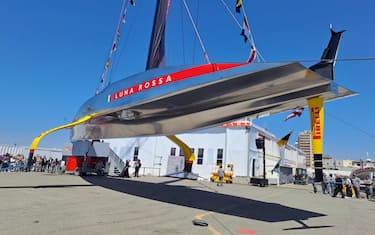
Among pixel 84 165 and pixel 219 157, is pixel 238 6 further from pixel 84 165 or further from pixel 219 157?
pixel 219 157

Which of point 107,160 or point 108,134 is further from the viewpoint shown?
point 107,160

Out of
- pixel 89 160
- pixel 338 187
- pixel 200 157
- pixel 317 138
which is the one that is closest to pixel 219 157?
pixel 200 157

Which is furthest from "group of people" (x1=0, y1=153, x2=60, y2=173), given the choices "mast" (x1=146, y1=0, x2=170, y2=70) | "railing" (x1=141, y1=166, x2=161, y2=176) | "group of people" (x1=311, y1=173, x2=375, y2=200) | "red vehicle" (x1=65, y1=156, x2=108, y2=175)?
"group of people" (x1=311, y1=173, x2=375, y2=200)

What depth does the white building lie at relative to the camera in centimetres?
2625

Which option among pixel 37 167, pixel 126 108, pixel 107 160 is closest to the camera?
pixel 126 108

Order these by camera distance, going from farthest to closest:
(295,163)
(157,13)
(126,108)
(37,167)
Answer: (295,163) < (37,167) < (157,13) < (126,108)

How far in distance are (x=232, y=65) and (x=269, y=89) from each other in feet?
4.51

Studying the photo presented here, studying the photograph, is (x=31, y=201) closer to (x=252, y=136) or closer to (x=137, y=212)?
(x=137, y=212)

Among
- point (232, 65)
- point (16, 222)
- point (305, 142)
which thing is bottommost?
point (16, 222)

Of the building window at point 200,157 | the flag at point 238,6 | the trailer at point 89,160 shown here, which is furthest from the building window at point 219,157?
the flag at point 238,6

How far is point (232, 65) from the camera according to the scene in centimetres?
758

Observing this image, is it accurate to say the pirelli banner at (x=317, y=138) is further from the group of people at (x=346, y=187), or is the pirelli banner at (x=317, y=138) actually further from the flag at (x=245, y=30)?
the group of people at (x=346, y=187)

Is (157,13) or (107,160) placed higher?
(157,13)

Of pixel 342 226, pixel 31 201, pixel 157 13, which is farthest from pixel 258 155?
pixel 31 201
